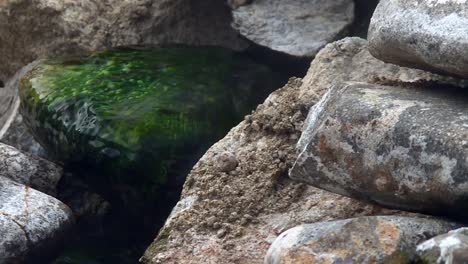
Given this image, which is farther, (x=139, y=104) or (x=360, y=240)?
→ (x=139, y=104)

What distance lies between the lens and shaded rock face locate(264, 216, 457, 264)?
9.71ft

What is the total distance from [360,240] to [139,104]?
2.11 m

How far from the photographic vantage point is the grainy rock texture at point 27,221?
433cm

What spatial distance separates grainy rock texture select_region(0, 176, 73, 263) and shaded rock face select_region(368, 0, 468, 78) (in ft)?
5.78

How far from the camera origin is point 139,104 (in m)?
4.91

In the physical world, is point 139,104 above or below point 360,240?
below

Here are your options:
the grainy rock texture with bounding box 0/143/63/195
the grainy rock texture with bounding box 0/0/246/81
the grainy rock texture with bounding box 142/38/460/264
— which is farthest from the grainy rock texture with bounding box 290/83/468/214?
the grainy rock texture with bounding box 0/0/246/81

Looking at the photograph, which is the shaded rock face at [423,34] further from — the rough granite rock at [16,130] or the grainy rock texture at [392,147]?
the rough granite rock at [16,130]

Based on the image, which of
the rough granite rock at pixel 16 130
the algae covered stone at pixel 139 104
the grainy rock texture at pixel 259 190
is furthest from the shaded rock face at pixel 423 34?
the rough granite rock at pixel 16 130

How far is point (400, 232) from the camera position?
300 cm

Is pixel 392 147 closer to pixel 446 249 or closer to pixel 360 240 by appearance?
A: pixel 360 240

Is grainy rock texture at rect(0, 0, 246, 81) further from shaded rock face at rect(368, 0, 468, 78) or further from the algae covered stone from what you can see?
shaded rock face at rect(368, 0, 468, 78)

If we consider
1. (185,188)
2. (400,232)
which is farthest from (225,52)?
(400,232)

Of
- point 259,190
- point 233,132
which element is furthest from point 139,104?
point 259,190
